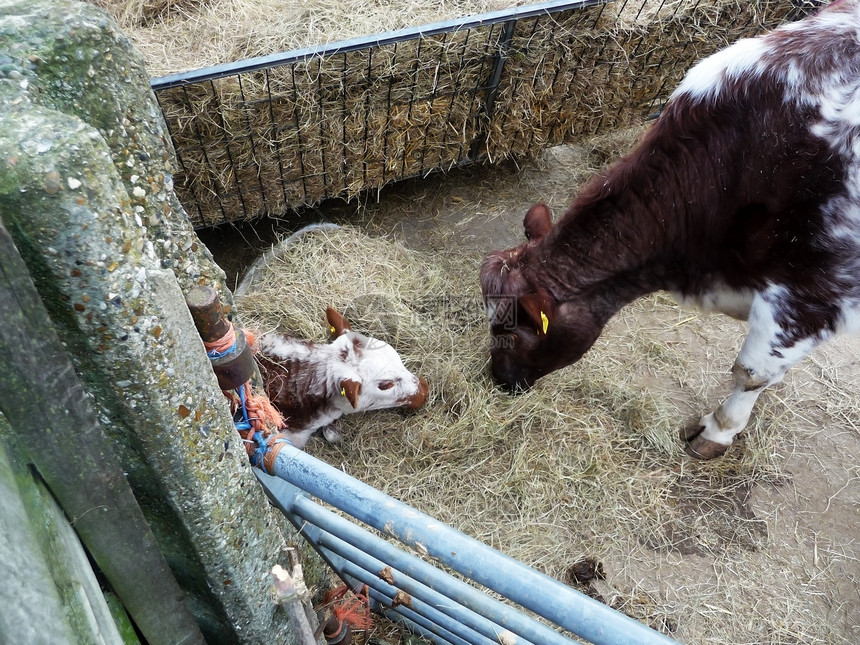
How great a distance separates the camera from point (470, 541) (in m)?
1.48

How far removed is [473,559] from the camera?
1.45m

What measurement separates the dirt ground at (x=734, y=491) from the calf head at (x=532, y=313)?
84 cm

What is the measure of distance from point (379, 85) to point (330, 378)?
6.12 feet

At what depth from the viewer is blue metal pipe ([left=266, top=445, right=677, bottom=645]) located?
4.31 ft

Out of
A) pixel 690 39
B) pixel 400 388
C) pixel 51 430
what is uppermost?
pixel 51 430

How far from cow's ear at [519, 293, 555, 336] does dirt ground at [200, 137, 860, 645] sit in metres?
1.13

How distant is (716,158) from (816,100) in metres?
0.44

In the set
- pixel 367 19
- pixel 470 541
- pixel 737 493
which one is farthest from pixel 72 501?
pixel 367 19

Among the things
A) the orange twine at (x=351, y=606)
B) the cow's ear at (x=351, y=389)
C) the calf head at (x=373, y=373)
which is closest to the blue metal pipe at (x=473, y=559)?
the orange twine at (x=351, y=606)

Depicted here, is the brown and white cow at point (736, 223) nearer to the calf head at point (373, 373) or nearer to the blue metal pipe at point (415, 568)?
the calf head at point (373, 373)

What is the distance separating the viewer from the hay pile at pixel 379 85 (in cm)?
387

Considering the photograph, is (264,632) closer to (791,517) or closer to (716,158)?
(716,158)

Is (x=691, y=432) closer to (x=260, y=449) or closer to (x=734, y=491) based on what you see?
(x=734, y=491)

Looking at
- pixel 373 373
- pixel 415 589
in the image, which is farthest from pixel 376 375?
pixel 415 589
